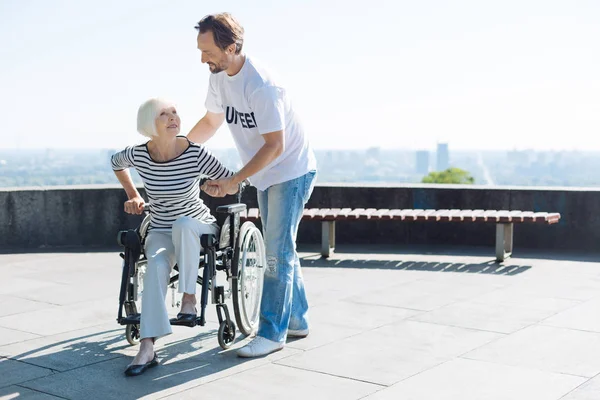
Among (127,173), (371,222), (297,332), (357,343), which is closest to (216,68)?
(127,173)

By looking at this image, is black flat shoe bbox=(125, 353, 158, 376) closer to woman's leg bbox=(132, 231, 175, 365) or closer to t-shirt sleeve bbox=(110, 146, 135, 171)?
woman's leg bbox=(132, 231, 175, 365)

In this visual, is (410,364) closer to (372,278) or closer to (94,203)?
(372,278)

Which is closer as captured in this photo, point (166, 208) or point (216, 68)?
point (216, 68)

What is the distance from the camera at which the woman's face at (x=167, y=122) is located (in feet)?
15.7

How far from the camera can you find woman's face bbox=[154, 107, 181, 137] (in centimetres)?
478

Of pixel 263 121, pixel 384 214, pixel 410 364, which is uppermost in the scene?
pixel 263 121

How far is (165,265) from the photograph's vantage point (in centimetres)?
472

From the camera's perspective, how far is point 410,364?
15.6 ft

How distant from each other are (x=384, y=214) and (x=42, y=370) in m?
4.96

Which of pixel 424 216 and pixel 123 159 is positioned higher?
pixel 123 159

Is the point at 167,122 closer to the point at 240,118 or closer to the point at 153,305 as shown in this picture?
the point at 240,118

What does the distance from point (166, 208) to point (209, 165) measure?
0.33m

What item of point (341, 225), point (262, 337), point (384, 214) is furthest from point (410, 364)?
point (341, 225)

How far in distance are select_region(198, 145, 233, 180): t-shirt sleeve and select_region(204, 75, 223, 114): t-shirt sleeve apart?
41 centimetres
